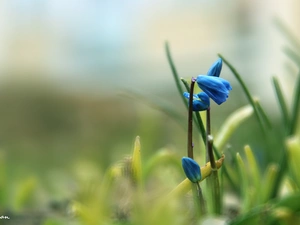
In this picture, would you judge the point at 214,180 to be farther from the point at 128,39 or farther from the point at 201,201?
the point at 128,39

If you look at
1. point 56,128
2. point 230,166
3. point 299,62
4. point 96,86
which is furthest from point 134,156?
point 96,86

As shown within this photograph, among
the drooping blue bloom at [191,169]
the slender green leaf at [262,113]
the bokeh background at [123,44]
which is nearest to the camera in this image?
the drooping blue bloom at [191,169]

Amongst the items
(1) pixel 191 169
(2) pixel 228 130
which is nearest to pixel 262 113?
(2) pixel 228 130

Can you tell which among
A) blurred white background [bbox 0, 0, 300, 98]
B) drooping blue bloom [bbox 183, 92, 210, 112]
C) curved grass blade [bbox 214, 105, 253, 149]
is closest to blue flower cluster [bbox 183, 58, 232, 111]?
drooping blue bloom [bbox 183, 92, 210, 112]

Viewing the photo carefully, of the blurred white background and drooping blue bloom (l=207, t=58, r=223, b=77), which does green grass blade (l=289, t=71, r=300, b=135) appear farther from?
the blurred white background

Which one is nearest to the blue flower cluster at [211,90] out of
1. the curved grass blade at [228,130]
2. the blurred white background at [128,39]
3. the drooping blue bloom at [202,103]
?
the drooping blue bloom at [202,103]

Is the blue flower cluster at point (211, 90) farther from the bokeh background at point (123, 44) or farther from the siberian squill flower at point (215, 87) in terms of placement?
the bokeh background at point (123, 44)
